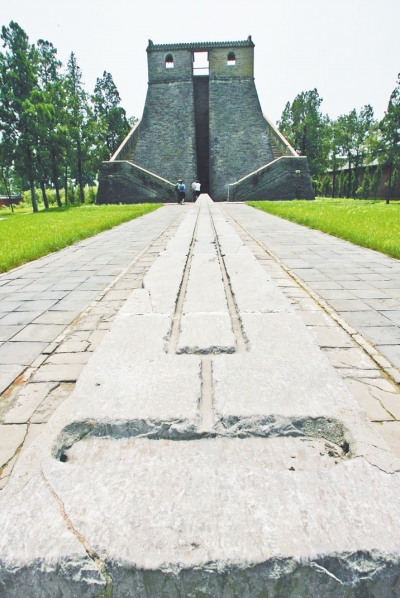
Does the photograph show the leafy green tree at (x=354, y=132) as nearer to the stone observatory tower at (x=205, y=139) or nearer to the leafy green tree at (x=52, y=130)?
the stone observatory tower at (x=205, y=139)

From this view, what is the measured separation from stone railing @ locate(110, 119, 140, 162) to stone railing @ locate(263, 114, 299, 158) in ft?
36.5

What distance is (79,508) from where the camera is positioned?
106 centimetres

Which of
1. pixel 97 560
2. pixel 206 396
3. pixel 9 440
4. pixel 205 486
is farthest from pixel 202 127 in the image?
pixel 97 560

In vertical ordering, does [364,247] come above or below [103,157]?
below

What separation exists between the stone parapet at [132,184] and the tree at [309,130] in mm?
24666

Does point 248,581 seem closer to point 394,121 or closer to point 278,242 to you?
point 278,242

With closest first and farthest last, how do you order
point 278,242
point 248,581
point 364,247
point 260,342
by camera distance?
point 248,581 < point 260,342 < point 364,247 < point 278,242

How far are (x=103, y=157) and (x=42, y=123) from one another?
1087cm

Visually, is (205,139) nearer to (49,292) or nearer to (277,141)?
(277,141)

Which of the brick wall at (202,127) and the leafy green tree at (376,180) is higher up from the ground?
the brick wall at (202,127)

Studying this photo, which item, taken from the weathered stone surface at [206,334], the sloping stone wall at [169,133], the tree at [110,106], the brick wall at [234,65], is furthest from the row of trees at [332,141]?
the weathered stone surface at [206,334]

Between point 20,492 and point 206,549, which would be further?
point 20,492

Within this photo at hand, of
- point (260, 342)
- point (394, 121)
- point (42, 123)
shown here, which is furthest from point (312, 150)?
point (260, 342)

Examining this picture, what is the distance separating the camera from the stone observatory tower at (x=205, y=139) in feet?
75.3
